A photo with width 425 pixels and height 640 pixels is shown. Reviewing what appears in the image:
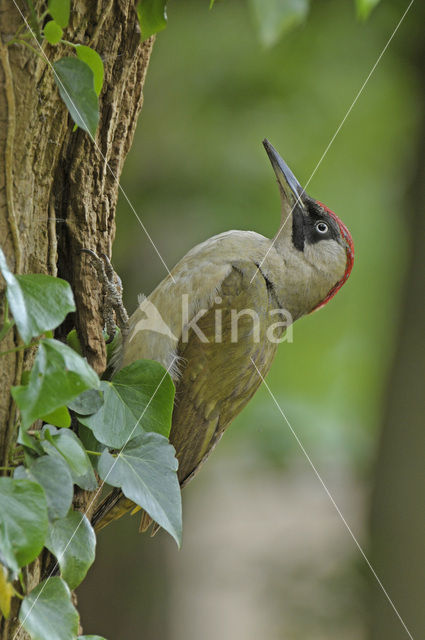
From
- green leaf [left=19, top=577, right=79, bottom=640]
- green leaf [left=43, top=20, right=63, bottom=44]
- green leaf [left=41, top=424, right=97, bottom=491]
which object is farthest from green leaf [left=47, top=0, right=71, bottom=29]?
green leaf [left=19, top=577, right=79, bottom=640]

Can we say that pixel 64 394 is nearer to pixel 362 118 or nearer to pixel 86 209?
pixel 86 209

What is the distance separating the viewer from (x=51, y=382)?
1.23 m

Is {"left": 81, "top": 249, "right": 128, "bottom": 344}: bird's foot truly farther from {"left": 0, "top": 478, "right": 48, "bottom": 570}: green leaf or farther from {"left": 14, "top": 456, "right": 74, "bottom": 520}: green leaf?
{"left": 0, "top": 478, "right": 48, "bottom": 570}: green leaf

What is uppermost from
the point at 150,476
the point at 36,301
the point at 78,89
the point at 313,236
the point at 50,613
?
the point at 78,89

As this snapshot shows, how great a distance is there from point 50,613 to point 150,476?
329 mm

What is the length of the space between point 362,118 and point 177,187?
140 centimetres

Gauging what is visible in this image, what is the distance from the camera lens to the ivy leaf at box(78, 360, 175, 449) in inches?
Answer: 64.3

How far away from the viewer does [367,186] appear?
16.4 feet

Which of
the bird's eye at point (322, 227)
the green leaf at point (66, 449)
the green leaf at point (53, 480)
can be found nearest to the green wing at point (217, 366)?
the bird's eye at point (322, 227)

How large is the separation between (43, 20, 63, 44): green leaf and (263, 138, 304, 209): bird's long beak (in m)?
1.27

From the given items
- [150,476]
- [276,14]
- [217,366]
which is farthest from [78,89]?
[217,366]

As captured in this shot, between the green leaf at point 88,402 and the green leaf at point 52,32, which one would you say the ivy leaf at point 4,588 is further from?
the green leaf at point 52,32

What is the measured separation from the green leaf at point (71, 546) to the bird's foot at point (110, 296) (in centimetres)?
84

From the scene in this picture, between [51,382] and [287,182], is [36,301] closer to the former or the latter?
[51,382]
